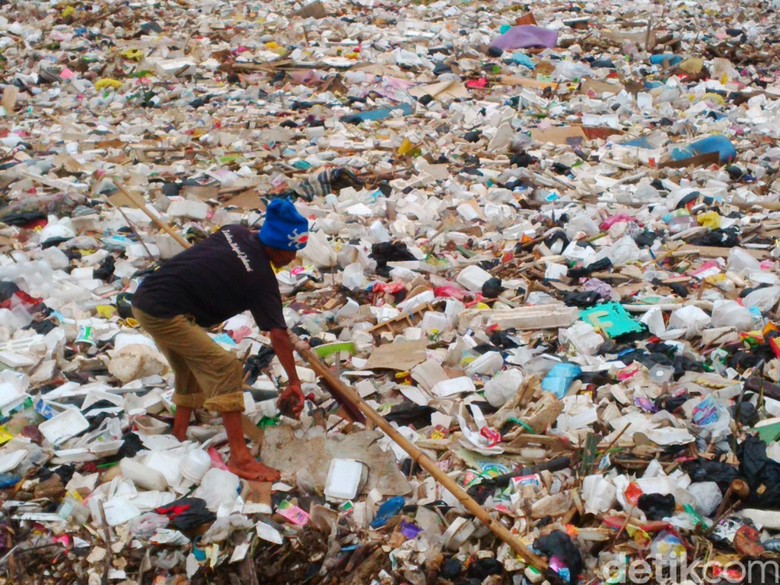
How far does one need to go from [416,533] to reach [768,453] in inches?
64.6

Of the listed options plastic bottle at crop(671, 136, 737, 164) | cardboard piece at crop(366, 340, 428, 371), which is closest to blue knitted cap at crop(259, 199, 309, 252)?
cardboard piece at crop(366, 340, 428, 371)

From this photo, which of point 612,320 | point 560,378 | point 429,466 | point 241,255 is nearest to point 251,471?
point 429,466

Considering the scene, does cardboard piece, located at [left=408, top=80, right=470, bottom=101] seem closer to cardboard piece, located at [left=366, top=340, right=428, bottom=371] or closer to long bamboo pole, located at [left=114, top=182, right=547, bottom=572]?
cardboard piece, located at [left=366, top=340, right=428, bottom=371]

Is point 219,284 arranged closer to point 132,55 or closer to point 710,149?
point 710,149

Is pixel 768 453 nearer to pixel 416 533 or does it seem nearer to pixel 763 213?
pixel 416 533

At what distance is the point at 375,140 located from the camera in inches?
344

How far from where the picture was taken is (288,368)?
357cm

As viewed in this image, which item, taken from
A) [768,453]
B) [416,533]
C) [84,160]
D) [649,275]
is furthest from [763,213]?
[84,160]

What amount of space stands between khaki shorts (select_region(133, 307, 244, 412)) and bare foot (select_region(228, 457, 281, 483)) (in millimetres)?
286

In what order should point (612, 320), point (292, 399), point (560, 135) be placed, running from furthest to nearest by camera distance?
point (560, 135) < point (612, 320) < point (292, 399)

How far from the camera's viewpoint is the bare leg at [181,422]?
397 cm

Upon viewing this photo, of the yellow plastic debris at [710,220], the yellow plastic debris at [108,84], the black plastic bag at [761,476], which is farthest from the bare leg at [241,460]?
the yellow plastic debris at [108,84]

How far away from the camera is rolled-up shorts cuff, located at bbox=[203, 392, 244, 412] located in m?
3.54

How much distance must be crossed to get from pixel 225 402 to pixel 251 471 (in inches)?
15.2
